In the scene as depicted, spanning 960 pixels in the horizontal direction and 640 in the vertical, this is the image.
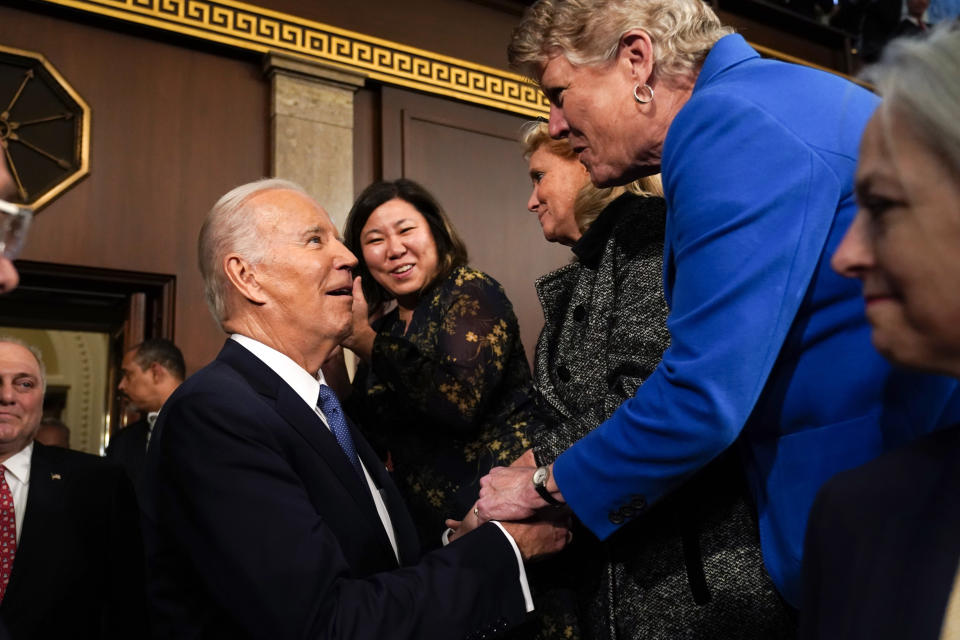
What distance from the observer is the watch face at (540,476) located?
1.44m

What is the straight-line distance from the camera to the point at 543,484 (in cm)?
144

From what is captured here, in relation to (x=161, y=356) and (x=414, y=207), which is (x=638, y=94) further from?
(x=161, y=356)

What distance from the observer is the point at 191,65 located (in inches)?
198

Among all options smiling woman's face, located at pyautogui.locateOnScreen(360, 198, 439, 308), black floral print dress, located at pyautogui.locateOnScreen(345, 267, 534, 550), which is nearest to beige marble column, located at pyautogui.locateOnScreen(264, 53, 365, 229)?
smiling woman's face, located at pyautogui.locateOnScreen(360, 198, 439, 308)

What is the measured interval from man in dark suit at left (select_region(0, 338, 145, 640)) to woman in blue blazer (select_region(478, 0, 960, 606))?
1.90 meters

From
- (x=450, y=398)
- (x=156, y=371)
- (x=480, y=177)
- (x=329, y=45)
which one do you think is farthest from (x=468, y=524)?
(x=480, y=177)

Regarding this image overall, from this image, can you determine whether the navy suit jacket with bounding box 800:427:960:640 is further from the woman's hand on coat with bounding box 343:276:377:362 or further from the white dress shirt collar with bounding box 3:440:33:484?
the white dress shirt collar with bounding box 3:440:33:484

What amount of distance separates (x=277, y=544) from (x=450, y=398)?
0.87 metres

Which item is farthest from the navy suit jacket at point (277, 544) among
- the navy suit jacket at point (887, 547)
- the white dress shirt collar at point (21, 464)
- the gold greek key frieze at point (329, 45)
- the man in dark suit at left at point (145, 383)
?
the gold greek key frieze at point (329, 45)

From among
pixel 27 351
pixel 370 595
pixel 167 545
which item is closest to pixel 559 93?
pixel 370 595

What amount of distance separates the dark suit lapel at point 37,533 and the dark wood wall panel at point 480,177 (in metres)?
2.92

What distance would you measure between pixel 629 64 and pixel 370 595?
987 mm

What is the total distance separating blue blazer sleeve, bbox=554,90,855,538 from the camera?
1.20 m

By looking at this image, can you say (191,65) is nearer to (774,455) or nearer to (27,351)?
(27,351)
